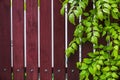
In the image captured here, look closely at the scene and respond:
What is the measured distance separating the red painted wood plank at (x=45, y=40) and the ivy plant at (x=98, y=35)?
0.92ft

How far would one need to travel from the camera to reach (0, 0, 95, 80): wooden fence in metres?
4.47

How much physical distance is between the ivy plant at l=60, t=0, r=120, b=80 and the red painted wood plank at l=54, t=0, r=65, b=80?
0.57 ft

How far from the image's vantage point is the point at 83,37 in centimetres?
436

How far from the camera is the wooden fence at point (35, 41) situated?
447 cm

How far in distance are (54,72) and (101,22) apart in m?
0.81

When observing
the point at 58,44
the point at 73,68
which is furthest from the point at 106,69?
the point at 58,44

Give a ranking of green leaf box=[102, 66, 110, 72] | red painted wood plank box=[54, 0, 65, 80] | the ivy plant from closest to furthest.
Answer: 1. the ivy plant
2. green leaf box=[102, 66, 110, 72]
3. red painted wood plank box=[54, 0, 65, 80]

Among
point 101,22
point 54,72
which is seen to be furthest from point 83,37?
point 54,72

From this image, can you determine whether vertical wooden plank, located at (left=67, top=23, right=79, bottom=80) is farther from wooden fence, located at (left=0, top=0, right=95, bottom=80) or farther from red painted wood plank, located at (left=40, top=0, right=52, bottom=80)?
red painted wood plank, located at (left=40, top=0, right=52, bottom=80)

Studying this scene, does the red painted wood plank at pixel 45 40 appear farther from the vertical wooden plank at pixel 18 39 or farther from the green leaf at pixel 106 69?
the green leaf at pixel 106 69
